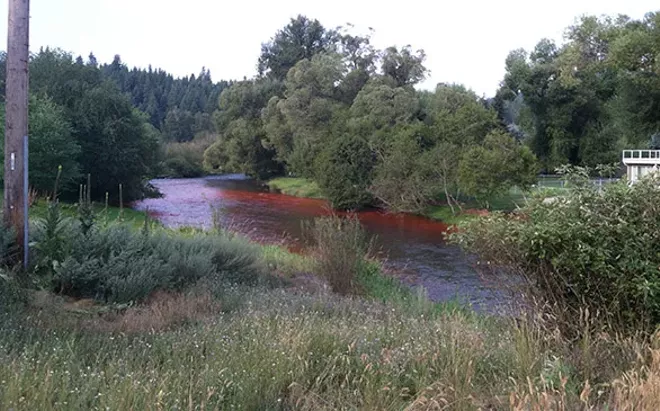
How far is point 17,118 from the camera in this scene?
24.0 ft

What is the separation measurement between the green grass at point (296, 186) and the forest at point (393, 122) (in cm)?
197

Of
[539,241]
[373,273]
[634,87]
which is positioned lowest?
[373,273]

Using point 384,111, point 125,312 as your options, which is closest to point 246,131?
point 384,111

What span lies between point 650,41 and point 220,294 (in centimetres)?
3344

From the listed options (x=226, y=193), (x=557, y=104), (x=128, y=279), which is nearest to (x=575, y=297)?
(x=128, y=279)

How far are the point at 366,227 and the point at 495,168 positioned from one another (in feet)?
24.2

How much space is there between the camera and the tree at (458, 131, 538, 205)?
28766mm

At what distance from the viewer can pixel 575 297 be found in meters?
4.81

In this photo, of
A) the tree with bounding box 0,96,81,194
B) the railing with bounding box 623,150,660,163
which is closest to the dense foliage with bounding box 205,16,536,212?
the railing with bounding box 623,150,660,163

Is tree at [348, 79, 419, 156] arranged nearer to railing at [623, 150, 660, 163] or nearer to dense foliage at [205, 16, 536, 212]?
dense foliage at [205, 16, 536, 212]

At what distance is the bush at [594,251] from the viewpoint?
4434 millimetres

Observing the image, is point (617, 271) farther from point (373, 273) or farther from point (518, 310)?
point (373, 273)

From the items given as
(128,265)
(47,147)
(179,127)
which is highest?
(179,127)

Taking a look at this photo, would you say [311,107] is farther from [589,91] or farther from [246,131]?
[589,91]
